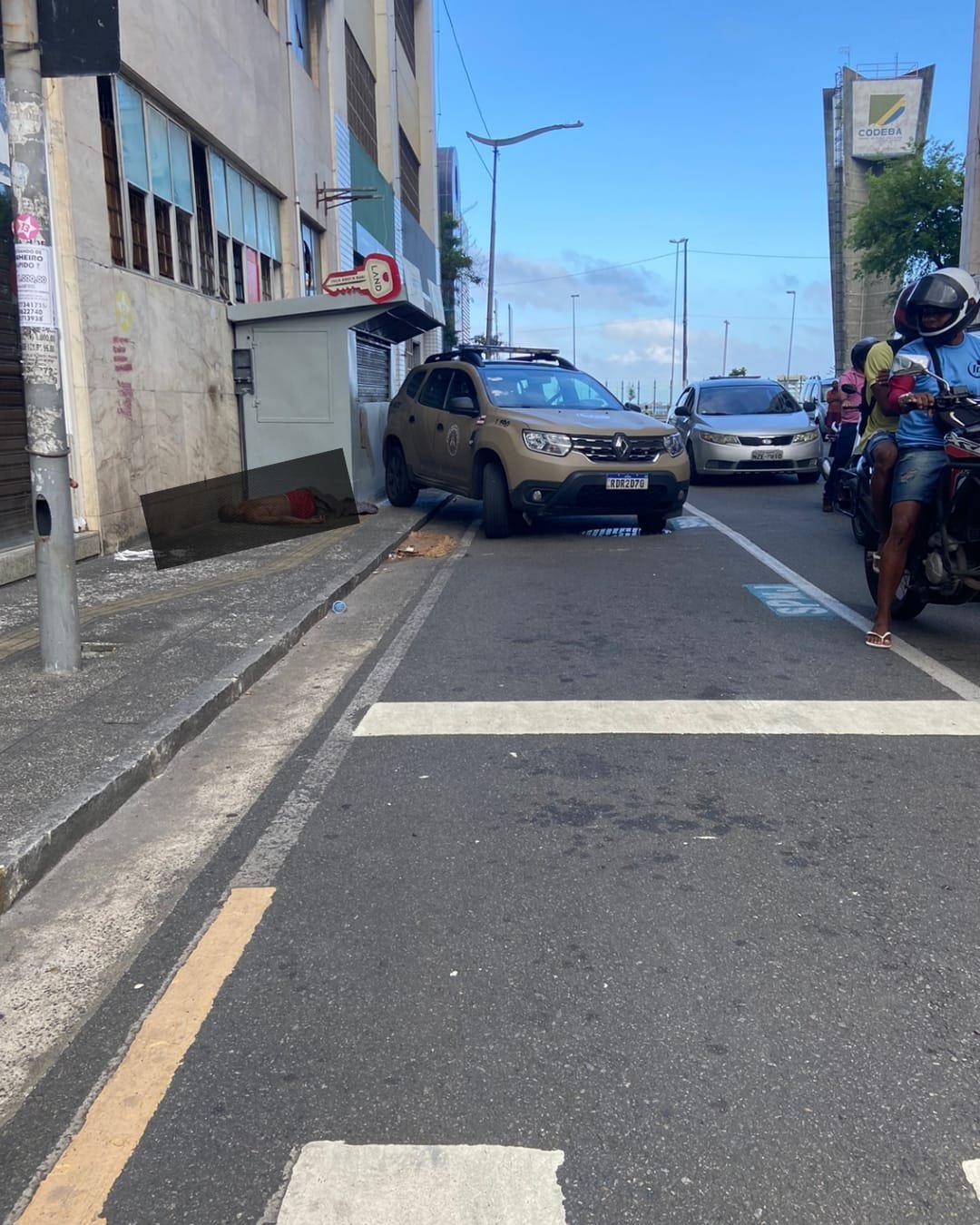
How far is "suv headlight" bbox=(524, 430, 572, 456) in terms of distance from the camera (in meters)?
10.6

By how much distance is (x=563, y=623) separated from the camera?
23.7 ft

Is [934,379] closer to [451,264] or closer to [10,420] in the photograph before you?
[10,420]

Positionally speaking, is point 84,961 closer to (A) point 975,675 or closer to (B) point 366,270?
(A) point 975,675

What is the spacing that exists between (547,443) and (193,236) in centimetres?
541

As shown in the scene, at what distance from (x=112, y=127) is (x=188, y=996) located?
32.5ft

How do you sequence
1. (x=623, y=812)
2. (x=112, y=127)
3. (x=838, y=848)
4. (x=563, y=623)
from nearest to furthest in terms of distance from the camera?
(x=838, y=848)
(x=623, y=812)
(x=563, y=623)
(x=112, y=127)

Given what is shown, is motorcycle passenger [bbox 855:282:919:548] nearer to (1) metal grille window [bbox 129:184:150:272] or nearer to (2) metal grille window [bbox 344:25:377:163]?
(1) metal grille window [bbox 129:184:150:272]

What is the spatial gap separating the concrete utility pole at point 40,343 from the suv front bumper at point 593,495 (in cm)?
575

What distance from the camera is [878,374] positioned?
20.4ft

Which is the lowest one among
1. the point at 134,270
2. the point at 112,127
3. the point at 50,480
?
the point at 50,480

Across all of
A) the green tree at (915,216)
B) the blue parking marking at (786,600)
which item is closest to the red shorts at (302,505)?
the blue parking marking at (786,600)

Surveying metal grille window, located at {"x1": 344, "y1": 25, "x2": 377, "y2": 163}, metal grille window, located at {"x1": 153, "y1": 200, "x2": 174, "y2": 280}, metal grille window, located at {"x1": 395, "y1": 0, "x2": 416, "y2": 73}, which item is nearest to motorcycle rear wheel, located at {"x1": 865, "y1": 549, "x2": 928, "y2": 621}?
metal grille window, located at {"x1": 153, "y1": 200, "x2": 174, "y2": 280}

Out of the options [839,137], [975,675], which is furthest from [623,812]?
[839,137]

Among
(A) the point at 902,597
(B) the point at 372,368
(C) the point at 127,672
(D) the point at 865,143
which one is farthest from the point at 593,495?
(D) the point at 865,143
